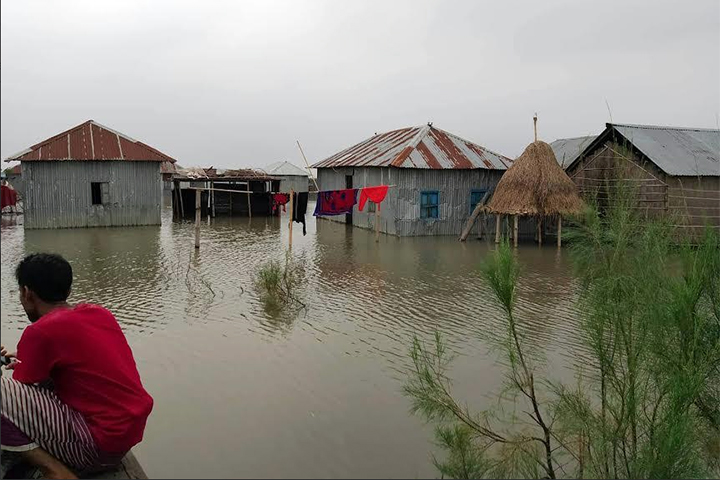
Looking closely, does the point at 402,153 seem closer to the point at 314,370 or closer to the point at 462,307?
the point at 462,307

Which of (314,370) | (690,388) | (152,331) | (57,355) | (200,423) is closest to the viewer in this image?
(57,355)

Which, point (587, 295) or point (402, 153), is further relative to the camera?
point (402, 153)

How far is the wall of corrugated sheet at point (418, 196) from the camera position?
18.6 metres

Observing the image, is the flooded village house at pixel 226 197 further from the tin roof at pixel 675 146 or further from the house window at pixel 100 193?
the tin roof at pixel 675 146

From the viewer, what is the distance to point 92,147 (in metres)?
19.3

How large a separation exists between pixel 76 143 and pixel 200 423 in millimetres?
17110

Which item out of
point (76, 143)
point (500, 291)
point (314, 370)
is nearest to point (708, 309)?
point (500, 291)

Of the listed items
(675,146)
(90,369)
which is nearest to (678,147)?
(675,146)

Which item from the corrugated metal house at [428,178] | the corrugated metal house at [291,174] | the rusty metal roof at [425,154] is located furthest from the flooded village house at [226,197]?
the corrugated metal house at [428,178]

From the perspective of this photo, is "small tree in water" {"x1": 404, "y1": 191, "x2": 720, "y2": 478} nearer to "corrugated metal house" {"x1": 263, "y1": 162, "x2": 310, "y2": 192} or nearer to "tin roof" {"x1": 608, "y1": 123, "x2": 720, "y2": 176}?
"tin roof" {"x1": 608, "y1": 123, "x2": 720, "y2": 176}

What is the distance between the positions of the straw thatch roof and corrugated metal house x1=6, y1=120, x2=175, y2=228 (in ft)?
37.5

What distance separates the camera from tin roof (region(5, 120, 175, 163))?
61.1 feet

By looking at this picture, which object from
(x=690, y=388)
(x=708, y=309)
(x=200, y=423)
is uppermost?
(x=708, y=309)

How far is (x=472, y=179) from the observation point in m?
19.5
